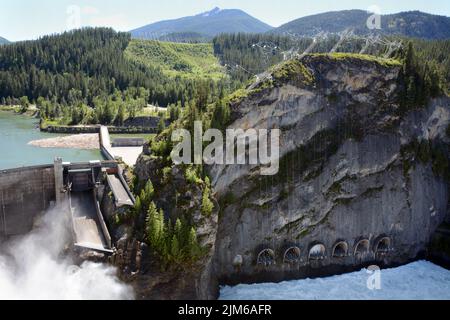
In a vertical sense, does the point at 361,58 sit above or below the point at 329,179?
above

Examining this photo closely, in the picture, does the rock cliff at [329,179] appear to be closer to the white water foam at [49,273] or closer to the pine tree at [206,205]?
the pine tree at [206,205]

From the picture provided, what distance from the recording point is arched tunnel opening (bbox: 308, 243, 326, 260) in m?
49.2

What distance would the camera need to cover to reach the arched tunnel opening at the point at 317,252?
4925 cm

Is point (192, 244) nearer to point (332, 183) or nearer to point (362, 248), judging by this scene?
point (332, 183)

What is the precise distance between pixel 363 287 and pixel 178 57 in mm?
141113

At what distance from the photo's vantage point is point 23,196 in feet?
143

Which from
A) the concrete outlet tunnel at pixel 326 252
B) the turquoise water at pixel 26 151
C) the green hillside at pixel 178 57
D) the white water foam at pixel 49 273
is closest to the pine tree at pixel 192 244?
the white water foam at pixel 49 273

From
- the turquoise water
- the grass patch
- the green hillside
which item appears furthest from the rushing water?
the green hillside

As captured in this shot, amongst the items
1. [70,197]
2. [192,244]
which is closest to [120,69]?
[70,197]

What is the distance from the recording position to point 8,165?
61.1 meters

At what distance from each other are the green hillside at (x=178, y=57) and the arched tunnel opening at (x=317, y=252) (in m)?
111

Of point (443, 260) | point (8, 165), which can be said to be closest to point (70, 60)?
point (8, 165)

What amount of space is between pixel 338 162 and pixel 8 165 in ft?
141

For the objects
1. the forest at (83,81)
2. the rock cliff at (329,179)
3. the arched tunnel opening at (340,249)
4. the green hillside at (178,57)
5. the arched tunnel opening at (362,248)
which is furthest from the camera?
the green hillside at (178,57)
